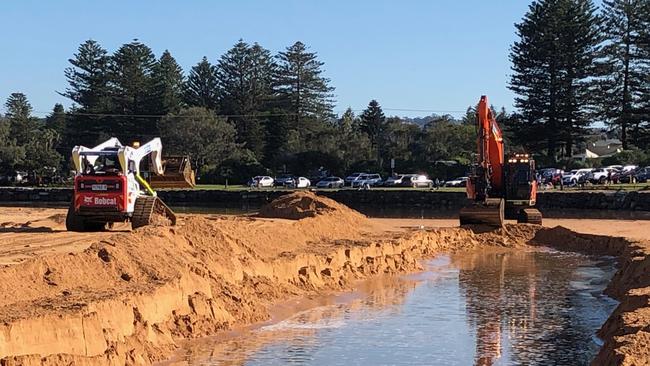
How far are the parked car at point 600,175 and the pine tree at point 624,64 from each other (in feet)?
44.4

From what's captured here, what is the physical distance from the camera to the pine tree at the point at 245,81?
112562 millimetres

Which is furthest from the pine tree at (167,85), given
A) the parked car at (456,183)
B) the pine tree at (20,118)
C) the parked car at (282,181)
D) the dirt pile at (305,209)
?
the dirt pile at (305,209)

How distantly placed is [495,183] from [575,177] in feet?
111

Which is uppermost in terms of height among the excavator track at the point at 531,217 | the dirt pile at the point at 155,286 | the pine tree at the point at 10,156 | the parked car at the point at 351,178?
the pine tree at the point at 10,156

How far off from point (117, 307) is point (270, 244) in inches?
434

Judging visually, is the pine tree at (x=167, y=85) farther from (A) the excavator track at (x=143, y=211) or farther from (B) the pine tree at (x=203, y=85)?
(A) the excavator track at (x=143, y=211)

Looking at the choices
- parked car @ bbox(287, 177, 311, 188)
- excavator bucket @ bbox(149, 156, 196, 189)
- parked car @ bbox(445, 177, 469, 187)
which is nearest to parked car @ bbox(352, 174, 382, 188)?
parked car @ bbox(287, 177, 311, 188)

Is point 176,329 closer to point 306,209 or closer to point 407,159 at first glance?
point 306,209

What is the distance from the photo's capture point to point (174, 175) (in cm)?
2631

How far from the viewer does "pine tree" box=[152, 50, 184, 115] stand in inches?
4104

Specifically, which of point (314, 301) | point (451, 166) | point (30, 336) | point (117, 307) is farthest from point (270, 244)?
point (451, 166)

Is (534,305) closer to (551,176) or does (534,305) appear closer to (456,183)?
(551,176)

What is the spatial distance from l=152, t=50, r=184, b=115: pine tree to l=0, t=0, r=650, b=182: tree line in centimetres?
18

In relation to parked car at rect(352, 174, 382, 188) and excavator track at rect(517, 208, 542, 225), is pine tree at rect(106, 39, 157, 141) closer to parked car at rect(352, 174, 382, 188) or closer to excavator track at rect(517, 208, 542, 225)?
parked car at rect(352, 174, 382, 188)
